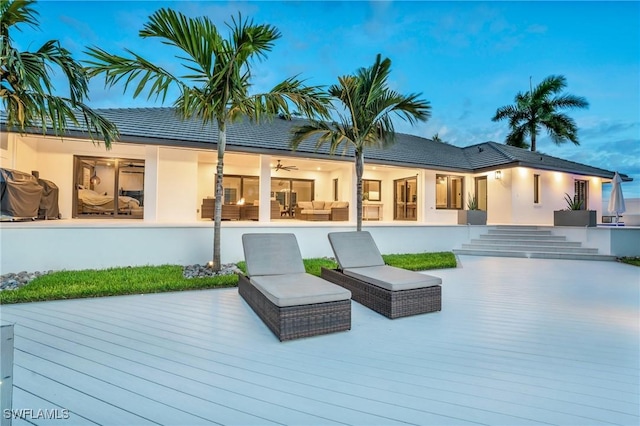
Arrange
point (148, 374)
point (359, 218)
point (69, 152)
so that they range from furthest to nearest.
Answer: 1. point (69, 152)
2. point (359, 218)
3. point (148, 374)

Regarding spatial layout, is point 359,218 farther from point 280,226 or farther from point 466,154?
point 466,154

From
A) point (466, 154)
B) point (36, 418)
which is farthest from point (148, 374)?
point (466, 154)

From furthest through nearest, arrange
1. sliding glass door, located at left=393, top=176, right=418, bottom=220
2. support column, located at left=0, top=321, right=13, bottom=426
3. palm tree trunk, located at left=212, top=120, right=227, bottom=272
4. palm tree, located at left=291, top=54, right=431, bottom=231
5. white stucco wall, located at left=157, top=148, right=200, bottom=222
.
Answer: sliding glass door, located at left=393, top=176, right=418, bottom=220
white stucco wall, located at left=157, top=148, right=200, bottom=222
palm tree, located at left=291, top=54, right=431, bottom=231
palm tree trunk, located at left=212, top=120, right=227, bottom=272
support column, located at left=0, top=321, right=13, bottom=426

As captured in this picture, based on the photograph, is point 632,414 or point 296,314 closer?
point 632,414

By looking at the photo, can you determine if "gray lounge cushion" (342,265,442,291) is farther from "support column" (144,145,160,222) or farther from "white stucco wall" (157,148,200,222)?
"support column" (144,145,160,222)

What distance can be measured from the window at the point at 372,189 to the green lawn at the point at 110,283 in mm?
9451

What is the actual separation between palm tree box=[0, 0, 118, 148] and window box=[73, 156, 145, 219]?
18.2 ft

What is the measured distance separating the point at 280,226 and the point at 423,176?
8.12 m

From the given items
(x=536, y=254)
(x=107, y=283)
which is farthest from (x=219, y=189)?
(x=536, y=254)

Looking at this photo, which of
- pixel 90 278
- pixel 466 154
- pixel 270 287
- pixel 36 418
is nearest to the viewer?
pixel 36 418

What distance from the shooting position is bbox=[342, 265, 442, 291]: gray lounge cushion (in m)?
4.17

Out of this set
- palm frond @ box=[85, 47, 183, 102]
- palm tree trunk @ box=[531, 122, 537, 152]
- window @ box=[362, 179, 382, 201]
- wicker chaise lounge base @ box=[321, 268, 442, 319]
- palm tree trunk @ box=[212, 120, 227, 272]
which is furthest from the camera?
palm tree trunk @ box=[531, 122, 537, 152]

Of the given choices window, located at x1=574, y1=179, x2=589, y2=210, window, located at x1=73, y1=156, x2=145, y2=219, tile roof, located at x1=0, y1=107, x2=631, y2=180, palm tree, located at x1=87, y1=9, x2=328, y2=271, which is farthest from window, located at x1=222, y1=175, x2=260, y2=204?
window, located at x1=574, y1=179, x2=589, y2=210

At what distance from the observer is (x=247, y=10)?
533 inches
